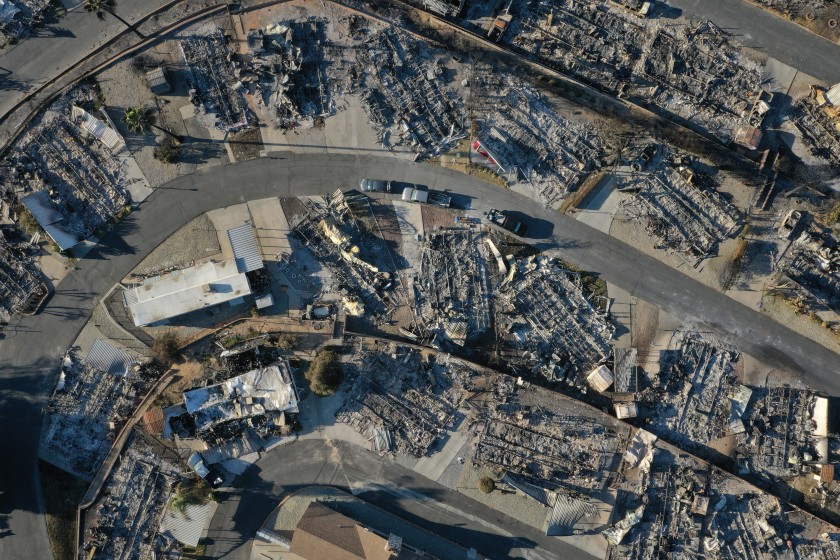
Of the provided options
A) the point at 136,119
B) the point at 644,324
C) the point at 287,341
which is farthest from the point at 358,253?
the point at 644,324

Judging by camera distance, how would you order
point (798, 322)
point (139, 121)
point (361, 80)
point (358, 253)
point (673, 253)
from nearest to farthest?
point (139, 121) < point (358, 253) < point (361, 80) < point (673, 253) < point (798, 322)

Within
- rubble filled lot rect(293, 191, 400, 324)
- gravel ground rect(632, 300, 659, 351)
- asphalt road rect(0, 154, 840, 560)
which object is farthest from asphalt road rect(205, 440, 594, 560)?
gravel ground rect(632, 300, 659, 351)

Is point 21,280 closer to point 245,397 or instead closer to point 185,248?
point 185,248

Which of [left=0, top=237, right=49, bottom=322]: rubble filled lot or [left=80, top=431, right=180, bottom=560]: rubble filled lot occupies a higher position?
[left=0, top=237, right=49, bottom=322]: rubble filled lot

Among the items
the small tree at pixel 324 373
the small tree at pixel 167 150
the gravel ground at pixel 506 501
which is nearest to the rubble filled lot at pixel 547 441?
the gravel ground at pixel 506 501

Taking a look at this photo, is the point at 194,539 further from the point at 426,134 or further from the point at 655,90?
the point at 655,90

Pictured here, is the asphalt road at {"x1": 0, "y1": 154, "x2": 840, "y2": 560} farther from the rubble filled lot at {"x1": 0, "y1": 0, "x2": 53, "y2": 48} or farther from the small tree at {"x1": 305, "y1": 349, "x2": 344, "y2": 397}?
the rubble filled lot at {"x1": 0, "y1": 0, "x2": 53, "y2": 48}
